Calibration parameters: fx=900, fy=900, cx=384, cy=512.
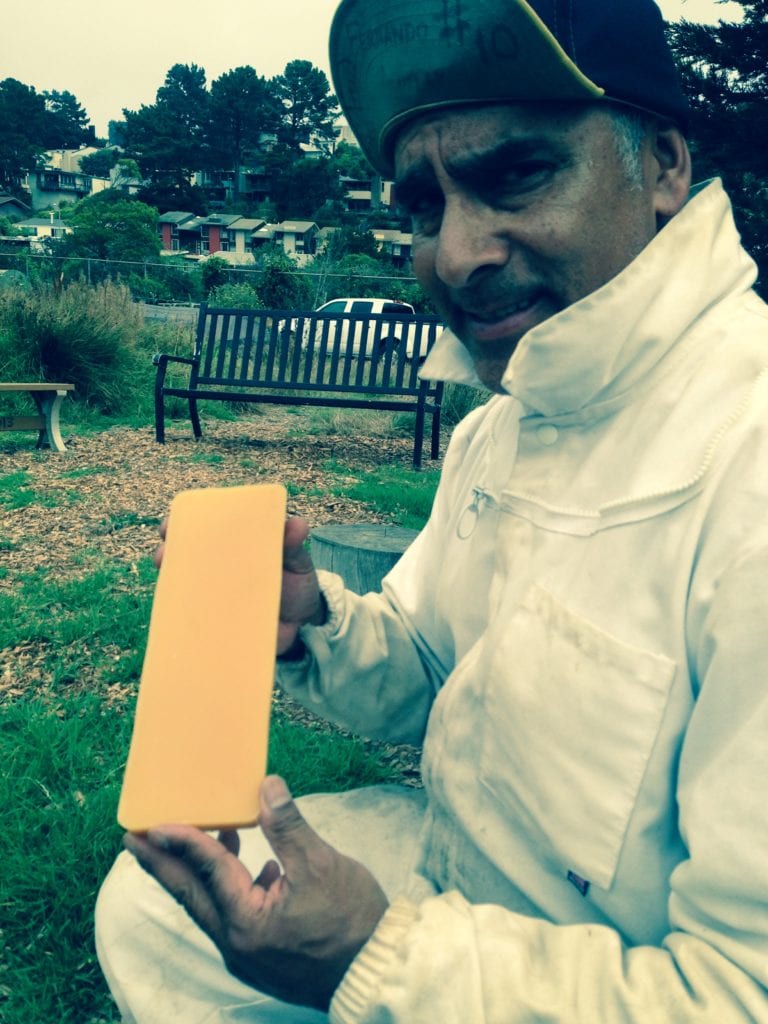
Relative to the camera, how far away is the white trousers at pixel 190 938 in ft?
4.94

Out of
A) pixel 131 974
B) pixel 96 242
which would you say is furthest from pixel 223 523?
pixel 96 242

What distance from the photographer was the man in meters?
1.00

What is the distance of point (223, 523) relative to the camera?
141 cm

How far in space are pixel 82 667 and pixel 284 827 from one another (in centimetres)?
272

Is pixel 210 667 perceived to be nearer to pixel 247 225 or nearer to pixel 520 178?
pixel 520 178

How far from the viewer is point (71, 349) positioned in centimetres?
1064

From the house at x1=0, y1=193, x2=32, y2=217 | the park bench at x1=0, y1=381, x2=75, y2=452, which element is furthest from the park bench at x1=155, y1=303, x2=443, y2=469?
the house at x1=0, y1=193, x2=32, y2=217

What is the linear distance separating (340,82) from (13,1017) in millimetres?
2037

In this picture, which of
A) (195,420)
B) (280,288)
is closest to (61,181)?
(280,288)

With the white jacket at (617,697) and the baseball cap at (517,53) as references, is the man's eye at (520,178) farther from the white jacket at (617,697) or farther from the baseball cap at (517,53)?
the white jacket at (617,697)

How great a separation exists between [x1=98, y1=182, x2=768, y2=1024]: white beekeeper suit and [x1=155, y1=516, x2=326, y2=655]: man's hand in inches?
10.3

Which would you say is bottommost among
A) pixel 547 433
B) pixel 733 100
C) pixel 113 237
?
pixel 547 433

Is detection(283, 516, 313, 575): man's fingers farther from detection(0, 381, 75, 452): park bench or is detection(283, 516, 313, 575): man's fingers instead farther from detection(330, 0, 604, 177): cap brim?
detection(0, 381, 75, 452): park bench

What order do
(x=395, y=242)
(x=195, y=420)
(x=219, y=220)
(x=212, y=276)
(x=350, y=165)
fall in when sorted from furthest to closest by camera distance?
(x=350, y=165), (x=219, y=220), (x=395, y=242), (x=212, y=276), (x=195, y=420)
